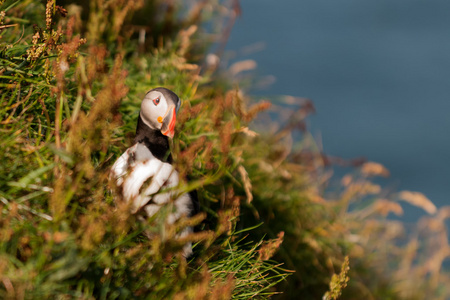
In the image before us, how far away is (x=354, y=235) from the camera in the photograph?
5160 mm

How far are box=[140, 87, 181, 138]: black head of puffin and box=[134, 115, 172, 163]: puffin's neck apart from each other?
34 millimetres

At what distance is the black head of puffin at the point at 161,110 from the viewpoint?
288cm

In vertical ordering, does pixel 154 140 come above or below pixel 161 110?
below

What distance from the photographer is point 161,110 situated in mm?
2885

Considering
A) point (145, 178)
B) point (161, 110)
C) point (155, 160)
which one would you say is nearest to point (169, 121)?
point (161, 110)

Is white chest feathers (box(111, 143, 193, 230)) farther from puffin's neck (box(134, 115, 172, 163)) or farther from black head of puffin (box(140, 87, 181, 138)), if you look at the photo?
black head of puffin (box(140, 87, 181, 138))

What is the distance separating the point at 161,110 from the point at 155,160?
0.91 ft

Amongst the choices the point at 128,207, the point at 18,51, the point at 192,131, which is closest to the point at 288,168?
the point at 192,131

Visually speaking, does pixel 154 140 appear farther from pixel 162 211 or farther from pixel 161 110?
pixel 162 211

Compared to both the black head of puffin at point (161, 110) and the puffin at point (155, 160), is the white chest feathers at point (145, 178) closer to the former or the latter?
the puffin at point (155, 160)

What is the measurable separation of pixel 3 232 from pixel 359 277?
3.90 meters

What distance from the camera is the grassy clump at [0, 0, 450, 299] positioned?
2.14 meters

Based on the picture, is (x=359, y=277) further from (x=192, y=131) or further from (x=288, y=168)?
(x=192, y=131)

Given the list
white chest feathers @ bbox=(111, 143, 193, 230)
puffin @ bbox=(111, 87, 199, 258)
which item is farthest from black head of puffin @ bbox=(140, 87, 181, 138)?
white chest feathers @ bbox=(111, 143, 193, 230)
